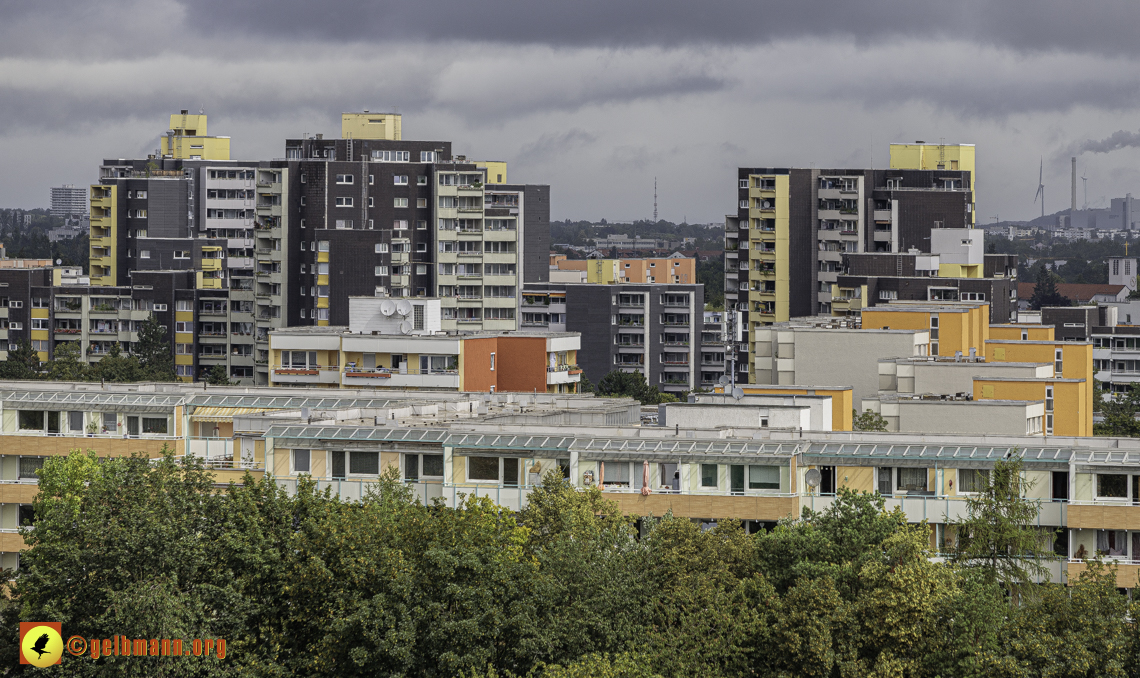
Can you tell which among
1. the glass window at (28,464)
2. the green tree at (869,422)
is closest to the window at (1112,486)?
the green tree at (869,422)

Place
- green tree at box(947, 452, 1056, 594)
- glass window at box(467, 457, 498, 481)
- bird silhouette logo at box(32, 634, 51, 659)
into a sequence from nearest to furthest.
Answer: bird silhouette logo at box(32, 634, 51, 659) → green tree at box(947, 452, 1056, 594) → glass window at box(467, 457, 498, 481)

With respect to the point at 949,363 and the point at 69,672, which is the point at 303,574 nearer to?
the point at 69,672

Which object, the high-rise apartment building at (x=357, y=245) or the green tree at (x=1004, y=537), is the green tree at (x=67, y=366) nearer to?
the high-rise apartment building at (x=357, y=245)

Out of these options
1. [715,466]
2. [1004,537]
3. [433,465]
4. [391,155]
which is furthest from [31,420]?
[391,155]

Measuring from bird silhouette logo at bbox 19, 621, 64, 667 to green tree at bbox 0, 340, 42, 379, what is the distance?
107166 millimetres

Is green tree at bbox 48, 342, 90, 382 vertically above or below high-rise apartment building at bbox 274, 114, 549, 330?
below

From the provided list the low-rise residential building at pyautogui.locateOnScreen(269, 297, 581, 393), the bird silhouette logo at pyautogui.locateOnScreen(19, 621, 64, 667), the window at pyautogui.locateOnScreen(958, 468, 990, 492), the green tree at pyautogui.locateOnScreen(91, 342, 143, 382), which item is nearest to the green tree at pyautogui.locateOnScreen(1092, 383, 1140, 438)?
the low-rise residential building at pyautogui.locateOnScreen(269, 297, 581, 393)

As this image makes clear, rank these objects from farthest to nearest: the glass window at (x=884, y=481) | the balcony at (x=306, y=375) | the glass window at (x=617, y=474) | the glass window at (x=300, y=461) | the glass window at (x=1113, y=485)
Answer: the balcony at (x=306, y=375) < the glass window at (x=300, y=461) < the glass window at (x=617, y=474) < the glass window at (x=884, y=481) < the glass window at (x=1113, y=485)

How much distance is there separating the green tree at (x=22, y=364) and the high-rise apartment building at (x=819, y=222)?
6961cm

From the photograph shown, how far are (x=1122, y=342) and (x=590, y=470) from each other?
430 feet

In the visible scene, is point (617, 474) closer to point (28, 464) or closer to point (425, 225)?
point (28, 464)

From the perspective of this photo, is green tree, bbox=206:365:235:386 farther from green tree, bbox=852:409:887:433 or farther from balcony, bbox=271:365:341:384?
green tree, bbox=852:409:887:433

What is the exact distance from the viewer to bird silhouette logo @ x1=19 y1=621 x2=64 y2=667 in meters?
45.6

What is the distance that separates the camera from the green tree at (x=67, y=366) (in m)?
146
